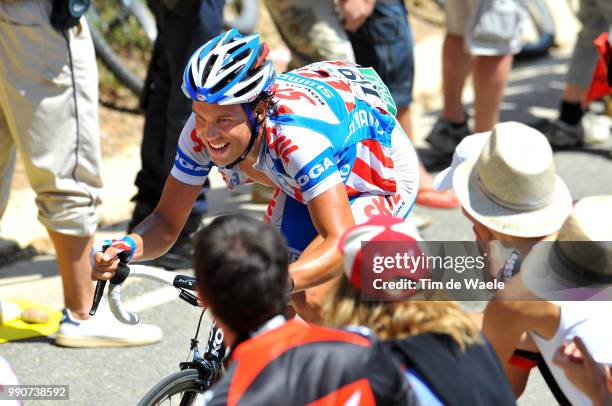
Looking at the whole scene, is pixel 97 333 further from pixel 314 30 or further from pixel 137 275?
pixel 314 30

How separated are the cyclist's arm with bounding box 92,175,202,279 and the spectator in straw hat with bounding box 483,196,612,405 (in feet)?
4.25

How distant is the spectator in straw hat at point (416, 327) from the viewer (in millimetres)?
2342

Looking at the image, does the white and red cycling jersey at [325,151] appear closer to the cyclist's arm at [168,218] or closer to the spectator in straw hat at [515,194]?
the cyclist's arm at [168,218]

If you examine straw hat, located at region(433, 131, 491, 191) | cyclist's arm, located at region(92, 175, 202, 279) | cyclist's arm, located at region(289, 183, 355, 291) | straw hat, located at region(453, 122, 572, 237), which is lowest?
cyclist's arm, located at region(92, 175, 202, 279)

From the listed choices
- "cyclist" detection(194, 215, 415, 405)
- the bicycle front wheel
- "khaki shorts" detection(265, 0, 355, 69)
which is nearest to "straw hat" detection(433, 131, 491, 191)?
the bicycle front wheel

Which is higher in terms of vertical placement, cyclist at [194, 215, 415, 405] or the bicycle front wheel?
cyclist at [194, 215, 415, 405]

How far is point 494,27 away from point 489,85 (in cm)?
36

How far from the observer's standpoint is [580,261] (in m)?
2.59

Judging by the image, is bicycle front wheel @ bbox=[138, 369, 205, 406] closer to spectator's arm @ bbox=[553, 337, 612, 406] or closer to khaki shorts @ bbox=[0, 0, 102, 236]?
spectator's arm @ bbox=[553, 337, 612, 406]

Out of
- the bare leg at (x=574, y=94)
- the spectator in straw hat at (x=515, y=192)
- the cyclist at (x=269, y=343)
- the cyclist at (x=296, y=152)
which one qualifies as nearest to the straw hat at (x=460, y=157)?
the cyclist at (x=296, y=152)

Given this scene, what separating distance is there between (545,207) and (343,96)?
3.06 feet

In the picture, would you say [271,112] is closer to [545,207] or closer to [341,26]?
[545,207]

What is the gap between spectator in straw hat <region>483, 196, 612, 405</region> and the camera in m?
2.58

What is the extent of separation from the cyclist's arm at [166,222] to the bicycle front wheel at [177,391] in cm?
41
